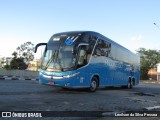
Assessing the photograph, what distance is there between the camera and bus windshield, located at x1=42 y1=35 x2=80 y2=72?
1764 centimetres

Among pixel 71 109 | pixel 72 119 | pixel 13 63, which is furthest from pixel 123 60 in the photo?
pixel 13 63

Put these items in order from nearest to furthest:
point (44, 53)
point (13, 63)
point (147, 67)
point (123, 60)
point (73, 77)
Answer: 1. point (73, 77)
2. point (44, 53)
3. point (123, 60)
4. point (13, 63)
5. point (147, 67)

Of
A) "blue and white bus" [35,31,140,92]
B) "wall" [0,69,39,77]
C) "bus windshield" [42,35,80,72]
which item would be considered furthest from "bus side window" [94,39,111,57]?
"wall" [0,69,39,77]

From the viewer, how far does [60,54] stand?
17969 mm

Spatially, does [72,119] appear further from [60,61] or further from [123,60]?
[123,60]

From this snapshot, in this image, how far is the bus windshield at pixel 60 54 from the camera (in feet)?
57.9

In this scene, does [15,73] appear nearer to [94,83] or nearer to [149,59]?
[94,83]

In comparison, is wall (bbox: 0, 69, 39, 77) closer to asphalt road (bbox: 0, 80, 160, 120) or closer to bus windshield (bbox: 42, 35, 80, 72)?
bus windshield (bbox: 42, 35, 80, 72)

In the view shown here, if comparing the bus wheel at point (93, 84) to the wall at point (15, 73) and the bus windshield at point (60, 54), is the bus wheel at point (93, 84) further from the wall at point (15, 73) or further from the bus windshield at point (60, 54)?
the wall at point (15, 73)

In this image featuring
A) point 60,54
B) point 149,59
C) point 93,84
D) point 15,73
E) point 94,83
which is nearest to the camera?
point 60,54

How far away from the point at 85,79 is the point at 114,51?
533cm

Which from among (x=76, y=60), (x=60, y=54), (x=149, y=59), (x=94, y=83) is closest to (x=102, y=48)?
(x=94, y=83)

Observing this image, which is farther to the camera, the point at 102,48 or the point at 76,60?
the point at 102,48

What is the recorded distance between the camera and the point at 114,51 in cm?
2327
